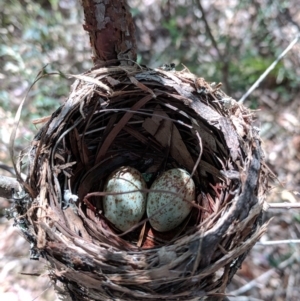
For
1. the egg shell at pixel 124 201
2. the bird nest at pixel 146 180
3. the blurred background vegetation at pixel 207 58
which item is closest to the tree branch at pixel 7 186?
the bird nest at pixel 146 180

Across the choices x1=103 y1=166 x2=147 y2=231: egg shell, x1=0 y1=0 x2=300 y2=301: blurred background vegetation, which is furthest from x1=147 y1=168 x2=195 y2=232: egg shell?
x1=0 y1=0 x2=300 y2=301: blurred background vegetation

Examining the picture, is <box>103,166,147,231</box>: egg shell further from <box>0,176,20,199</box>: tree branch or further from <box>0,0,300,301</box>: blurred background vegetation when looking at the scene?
<box>0,0,300,301</box>: blurred background vegetation

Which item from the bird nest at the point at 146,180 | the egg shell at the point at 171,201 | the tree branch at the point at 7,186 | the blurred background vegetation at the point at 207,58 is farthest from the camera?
the blurred background vegetation at the point at 207,58

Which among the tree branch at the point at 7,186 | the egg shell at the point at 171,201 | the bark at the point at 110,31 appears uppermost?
the bark at the point at 110,31

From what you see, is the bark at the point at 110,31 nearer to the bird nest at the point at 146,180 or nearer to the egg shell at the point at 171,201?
the bird nest at the point at 146,180

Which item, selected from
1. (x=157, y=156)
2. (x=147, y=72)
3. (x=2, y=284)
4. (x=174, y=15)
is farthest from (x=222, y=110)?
(x=174, y=15)

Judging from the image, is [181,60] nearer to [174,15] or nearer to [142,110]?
[174,15]
